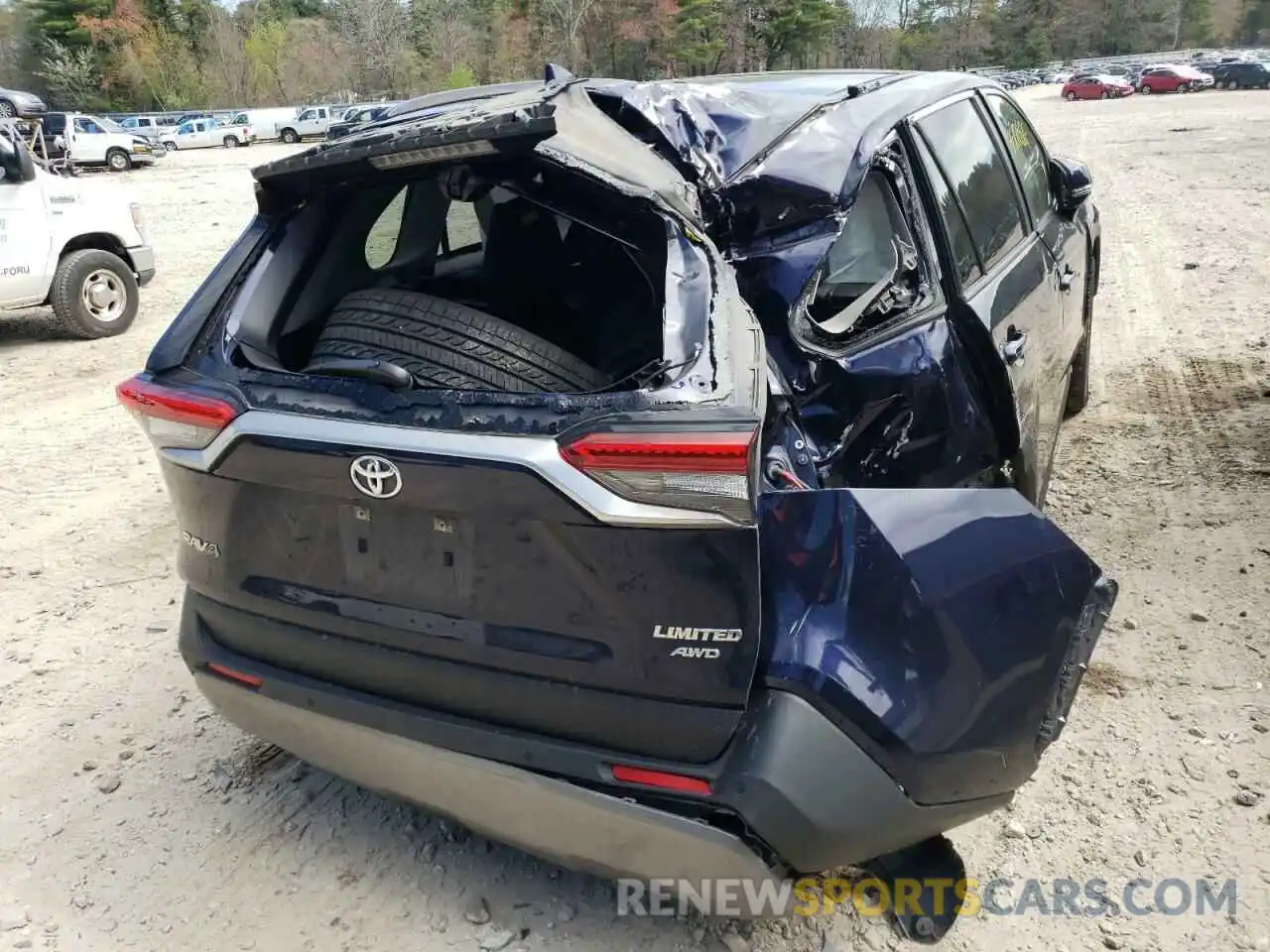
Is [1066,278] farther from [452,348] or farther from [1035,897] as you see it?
[452,348]

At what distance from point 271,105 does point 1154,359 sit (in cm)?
6655

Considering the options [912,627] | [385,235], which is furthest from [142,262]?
[912,627]

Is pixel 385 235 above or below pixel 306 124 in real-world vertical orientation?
above

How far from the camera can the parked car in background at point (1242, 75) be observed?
46812 mm

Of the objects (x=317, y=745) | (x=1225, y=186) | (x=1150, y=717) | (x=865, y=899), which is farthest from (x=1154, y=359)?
(x=1225, y=186)

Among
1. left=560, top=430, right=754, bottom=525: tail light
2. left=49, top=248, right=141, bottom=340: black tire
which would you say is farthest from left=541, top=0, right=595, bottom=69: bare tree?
left=560, top=430, right=754, bottom=525: tail light

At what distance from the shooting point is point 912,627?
6.51ft

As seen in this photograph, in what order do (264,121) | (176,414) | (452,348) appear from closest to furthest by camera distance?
(452,348)
(176,414)
(264,121)

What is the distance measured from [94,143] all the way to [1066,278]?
109 ft

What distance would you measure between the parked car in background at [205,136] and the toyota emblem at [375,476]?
152 feet

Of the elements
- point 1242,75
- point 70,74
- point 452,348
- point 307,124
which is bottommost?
point 1242,75

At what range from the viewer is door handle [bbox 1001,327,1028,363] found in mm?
3022

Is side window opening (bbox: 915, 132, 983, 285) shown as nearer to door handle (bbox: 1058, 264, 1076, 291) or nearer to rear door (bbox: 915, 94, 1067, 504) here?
rear door (bbox: 915, 94, 1067, 504)

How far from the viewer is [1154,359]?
6.50 meters
